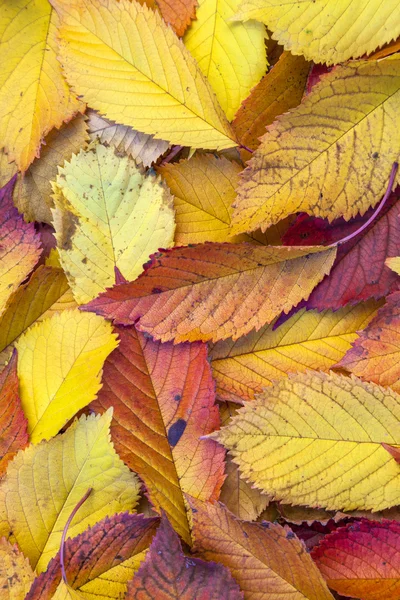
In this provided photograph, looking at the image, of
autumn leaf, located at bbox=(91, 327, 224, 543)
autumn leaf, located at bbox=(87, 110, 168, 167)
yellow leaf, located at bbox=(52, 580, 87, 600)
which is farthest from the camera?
autumn leaf, located at bbox=(87, 110, 168, 167)

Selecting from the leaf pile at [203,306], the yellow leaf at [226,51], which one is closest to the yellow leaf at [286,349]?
the leaf pile at [203,306]

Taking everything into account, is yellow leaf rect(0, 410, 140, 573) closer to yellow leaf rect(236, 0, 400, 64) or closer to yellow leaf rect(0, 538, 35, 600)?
yellow leaf rect(0, 538, 35, 600)

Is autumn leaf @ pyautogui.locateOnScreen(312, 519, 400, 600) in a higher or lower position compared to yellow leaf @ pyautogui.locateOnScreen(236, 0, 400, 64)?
lower

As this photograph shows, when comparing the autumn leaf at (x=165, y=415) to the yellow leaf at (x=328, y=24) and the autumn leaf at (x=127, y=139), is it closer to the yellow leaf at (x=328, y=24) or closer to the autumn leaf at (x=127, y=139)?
the autumn leaf at (x=127, y=139)

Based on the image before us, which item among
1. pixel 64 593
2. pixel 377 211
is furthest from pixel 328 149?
pixel 64 593

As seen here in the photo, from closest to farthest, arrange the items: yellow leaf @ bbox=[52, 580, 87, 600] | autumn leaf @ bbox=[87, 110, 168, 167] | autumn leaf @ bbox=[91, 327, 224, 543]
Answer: yellow leaf @ bbox=[52, 580, 87, 600] → autumn leaf @ bbox=[91, 327, 224, 543] → autumn leaf @ bbox=[87, 110, 168, 167]

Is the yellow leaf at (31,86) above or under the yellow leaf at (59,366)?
above

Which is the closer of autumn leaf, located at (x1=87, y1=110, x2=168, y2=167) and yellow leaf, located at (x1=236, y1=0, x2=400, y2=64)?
yellow leaf, located at (x1=236, y1=0, x2=400, y2=64)

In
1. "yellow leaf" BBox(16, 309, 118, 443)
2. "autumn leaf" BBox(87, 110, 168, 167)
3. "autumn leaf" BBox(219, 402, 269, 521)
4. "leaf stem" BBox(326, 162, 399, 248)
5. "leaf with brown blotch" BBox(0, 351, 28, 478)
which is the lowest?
"autumn leaf" BBox(219, 402, 269, 521)

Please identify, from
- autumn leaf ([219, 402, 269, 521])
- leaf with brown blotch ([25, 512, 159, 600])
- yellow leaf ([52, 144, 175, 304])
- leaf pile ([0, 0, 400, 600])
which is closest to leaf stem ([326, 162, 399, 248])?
leaf pile ([0, 0, 400, 600])
